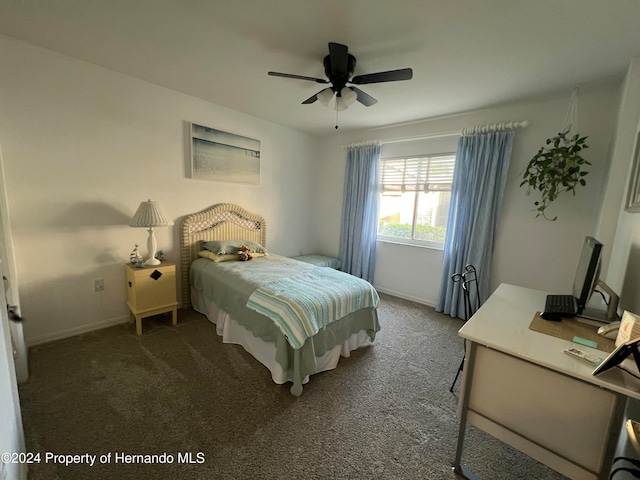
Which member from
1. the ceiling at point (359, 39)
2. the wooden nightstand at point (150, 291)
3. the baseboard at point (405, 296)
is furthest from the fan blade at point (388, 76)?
the baseboard at point (405, 296)

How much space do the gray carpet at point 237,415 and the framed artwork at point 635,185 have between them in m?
1.70

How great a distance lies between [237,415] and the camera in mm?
1644

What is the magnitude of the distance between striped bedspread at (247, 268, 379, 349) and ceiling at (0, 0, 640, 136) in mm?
1939

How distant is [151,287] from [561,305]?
3362 mm

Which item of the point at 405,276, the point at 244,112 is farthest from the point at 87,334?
the point at 405,276

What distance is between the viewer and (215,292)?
8.54 feet

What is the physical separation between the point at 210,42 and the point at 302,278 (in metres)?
2.10

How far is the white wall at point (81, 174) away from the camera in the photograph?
2107 mm

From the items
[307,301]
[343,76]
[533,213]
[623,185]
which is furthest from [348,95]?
[533,213]

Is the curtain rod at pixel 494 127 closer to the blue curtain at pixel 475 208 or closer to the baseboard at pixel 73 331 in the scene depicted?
the blue curtain at pixel 475 208

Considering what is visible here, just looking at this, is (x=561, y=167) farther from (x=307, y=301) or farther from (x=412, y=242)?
(x=307, y=301)

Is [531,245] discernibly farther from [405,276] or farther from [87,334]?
[87,334]

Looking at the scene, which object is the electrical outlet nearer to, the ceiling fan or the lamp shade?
the lamp shade

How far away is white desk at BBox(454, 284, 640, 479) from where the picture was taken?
0.98 metres
